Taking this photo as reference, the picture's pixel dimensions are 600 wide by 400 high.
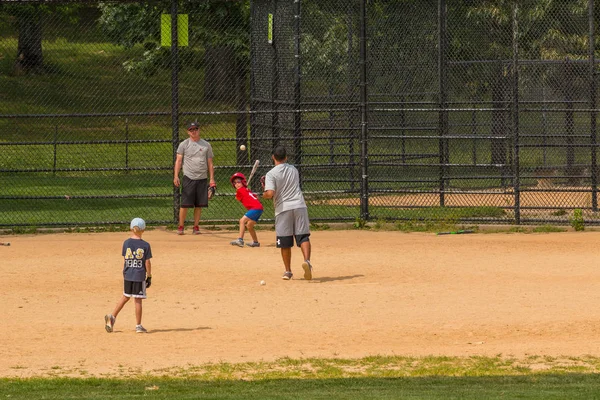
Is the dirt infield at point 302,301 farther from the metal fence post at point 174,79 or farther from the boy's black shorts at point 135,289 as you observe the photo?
the metal fence post at point 174,79

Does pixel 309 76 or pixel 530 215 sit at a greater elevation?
pixel 309 76

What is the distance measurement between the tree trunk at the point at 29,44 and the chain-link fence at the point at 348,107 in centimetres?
8

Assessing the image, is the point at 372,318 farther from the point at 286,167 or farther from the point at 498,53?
the point at 498,53

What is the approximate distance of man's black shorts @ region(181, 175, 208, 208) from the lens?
1762 centimetres

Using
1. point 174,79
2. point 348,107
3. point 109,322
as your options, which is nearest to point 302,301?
point 109,322

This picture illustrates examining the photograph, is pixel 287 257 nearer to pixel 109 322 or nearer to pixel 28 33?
pixel 109 322

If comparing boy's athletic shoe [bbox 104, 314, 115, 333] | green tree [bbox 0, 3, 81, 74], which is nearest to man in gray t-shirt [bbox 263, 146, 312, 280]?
boy's athletic shoe [bbox 104, 314, 115, 333]

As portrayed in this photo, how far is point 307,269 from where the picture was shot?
45.0 ft

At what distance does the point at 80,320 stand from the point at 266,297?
2.12m

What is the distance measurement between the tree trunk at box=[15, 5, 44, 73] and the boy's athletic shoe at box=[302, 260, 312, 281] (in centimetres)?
1054

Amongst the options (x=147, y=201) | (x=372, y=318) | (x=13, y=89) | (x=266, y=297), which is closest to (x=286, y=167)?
(x=266, y=297)

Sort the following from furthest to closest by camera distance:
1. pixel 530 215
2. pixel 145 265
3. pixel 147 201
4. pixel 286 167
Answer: pixel 147 201 < pixel 530 215 < pixel 286 167 < pixel 145 265

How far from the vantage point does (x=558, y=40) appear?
23.0 metres

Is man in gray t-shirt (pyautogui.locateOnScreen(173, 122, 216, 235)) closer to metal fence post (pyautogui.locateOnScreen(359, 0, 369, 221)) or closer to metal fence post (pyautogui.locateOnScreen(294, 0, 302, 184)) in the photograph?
metal fence post (pyautogui.locateOnScreen(294, 0, 302, 184))
